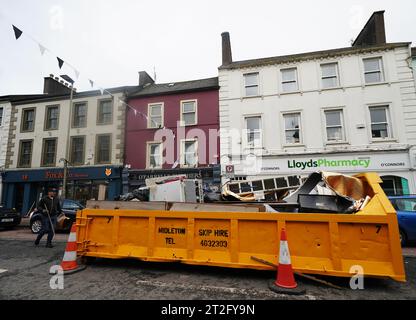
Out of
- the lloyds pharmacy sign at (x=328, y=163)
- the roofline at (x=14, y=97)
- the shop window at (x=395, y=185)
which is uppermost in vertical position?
the roofline at (x=14, y=97)

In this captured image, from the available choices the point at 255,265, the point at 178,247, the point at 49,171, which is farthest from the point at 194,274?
the point at 49,171

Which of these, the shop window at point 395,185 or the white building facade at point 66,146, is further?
the white building facade at point 66,146

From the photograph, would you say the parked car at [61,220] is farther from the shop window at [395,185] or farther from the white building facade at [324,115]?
the shop window at [395,185]

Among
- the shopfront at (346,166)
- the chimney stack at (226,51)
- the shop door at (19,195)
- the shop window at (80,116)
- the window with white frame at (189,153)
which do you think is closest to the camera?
the shopfront at (346,166)

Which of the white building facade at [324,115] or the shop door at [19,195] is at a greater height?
the white building facade at [324,115]

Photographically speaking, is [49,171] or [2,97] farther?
[2,97]

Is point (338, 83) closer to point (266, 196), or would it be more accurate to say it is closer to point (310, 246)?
point (266, 196)

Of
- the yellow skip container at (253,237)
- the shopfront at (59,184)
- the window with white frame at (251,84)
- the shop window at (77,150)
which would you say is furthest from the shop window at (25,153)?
the yellow skip container at (253,237)

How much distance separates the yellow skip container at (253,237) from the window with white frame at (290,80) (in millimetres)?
10535

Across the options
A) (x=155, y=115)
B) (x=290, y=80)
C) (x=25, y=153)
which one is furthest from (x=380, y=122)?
(x=25, y=153)

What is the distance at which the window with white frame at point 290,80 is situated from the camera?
14.2 m

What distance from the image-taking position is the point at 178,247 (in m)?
4.38
